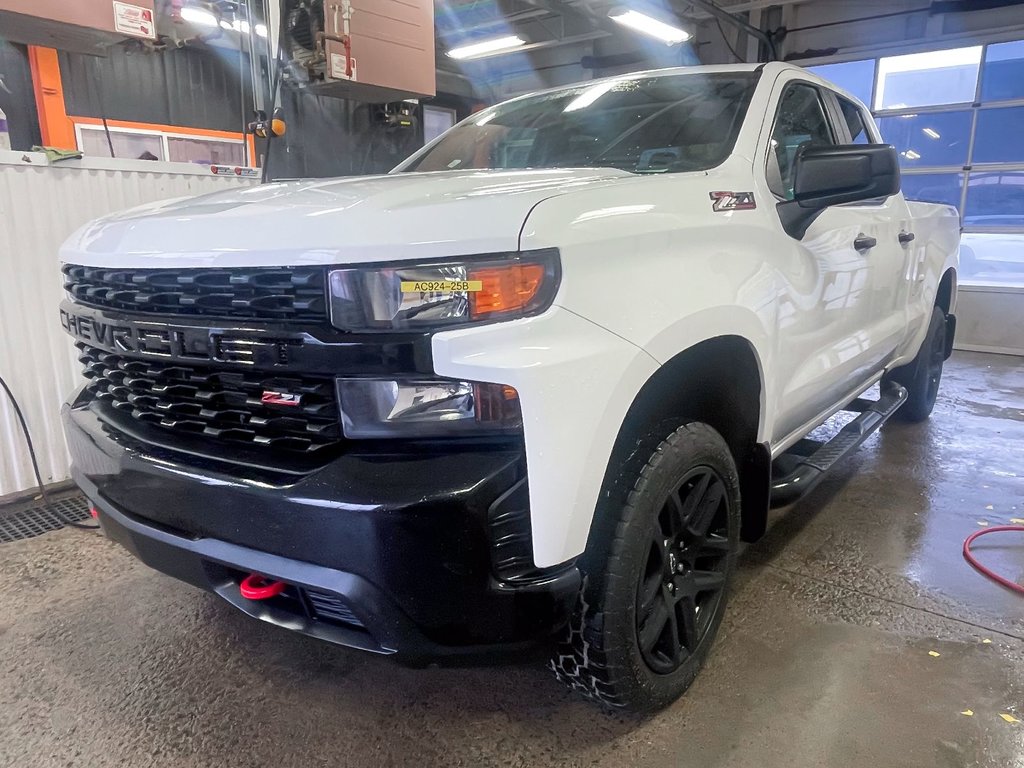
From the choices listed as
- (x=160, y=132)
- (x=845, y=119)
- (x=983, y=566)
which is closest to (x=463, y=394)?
(x=983, y=566)

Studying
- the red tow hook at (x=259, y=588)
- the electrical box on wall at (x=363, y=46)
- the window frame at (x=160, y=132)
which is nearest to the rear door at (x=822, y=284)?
the red tow hook at (x=259, y=588)

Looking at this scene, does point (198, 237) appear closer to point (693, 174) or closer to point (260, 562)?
point (260, 562)

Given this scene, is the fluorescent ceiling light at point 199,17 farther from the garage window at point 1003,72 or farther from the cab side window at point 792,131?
the garage window at point 1003,72

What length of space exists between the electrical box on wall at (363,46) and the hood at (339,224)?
2769 millimetres

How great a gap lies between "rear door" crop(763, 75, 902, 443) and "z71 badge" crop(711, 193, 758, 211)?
161 mm

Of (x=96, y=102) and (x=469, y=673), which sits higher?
(x=96, y=102)

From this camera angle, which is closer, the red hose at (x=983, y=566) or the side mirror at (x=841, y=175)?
the side mirror at (x=841, y=175)

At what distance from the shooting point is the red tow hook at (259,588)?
1.46m

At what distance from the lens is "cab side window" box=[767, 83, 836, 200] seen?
7.05 feet

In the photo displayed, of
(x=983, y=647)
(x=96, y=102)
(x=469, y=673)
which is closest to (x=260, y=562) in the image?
(x=469, y=673)

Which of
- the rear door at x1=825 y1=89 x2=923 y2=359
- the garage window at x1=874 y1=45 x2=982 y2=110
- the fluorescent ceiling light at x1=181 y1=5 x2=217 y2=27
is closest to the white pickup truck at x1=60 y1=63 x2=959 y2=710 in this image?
the rear door at x1=825 y1=89 x2=923 y2=359

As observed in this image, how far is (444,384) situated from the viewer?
127cm

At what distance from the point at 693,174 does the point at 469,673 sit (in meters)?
1.42

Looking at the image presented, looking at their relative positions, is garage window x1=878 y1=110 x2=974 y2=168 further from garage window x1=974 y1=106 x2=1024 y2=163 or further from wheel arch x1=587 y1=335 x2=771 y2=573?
wheel arch x1=587 y1=335 x2=771 y2=573
